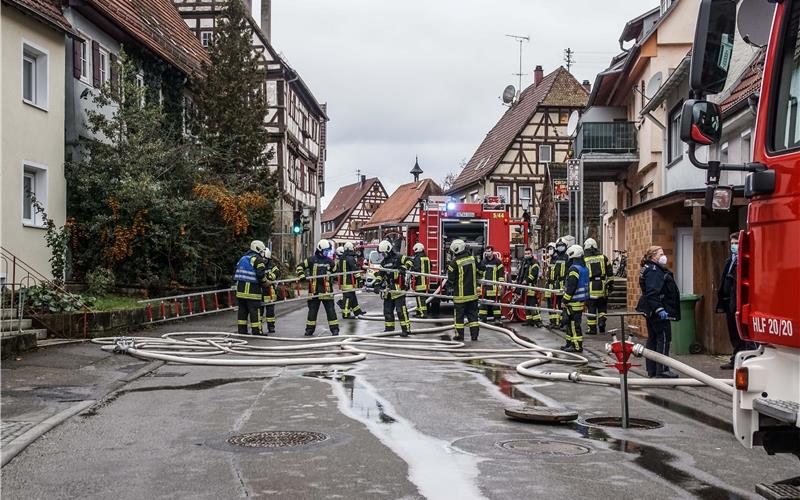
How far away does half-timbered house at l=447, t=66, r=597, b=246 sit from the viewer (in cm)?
5247

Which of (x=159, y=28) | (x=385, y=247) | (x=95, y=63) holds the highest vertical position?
(x=159, y=28)

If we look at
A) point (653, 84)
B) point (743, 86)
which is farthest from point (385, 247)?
point (653, 84)

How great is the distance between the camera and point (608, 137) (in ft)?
101

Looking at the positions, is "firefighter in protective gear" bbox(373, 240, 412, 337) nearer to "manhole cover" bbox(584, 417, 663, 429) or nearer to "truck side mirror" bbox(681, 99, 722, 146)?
→ "manhole cover" bbox(584, 417, 663, 429)

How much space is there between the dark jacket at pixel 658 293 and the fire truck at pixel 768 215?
6.56 m

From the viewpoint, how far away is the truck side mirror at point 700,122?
5129mm

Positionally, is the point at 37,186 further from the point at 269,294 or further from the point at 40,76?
the point at 269,294

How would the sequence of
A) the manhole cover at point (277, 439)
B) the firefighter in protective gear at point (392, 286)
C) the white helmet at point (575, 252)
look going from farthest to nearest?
the firefighter in protective gear at point (392, 286), the white helmet at point (575, 252), the manhole cover at point (277, 439)

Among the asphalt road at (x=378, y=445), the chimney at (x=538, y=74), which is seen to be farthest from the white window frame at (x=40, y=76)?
the chimney at (x=538, y=74)

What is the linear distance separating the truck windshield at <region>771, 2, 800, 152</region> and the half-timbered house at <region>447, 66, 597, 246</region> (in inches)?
1827

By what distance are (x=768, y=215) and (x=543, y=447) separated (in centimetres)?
306

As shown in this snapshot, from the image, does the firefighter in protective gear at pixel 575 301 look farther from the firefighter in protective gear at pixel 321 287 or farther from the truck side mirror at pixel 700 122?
the truck side mirror at pixel 700 122

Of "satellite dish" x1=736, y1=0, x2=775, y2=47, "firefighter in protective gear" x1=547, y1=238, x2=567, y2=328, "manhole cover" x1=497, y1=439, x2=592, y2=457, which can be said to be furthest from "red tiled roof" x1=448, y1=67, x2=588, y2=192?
"satellite dish" x1=736, y1=0, x2=775, y2=47

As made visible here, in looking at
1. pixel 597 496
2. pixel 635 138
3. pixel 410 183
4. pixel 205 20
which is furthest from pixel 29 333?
pixel 410 183
